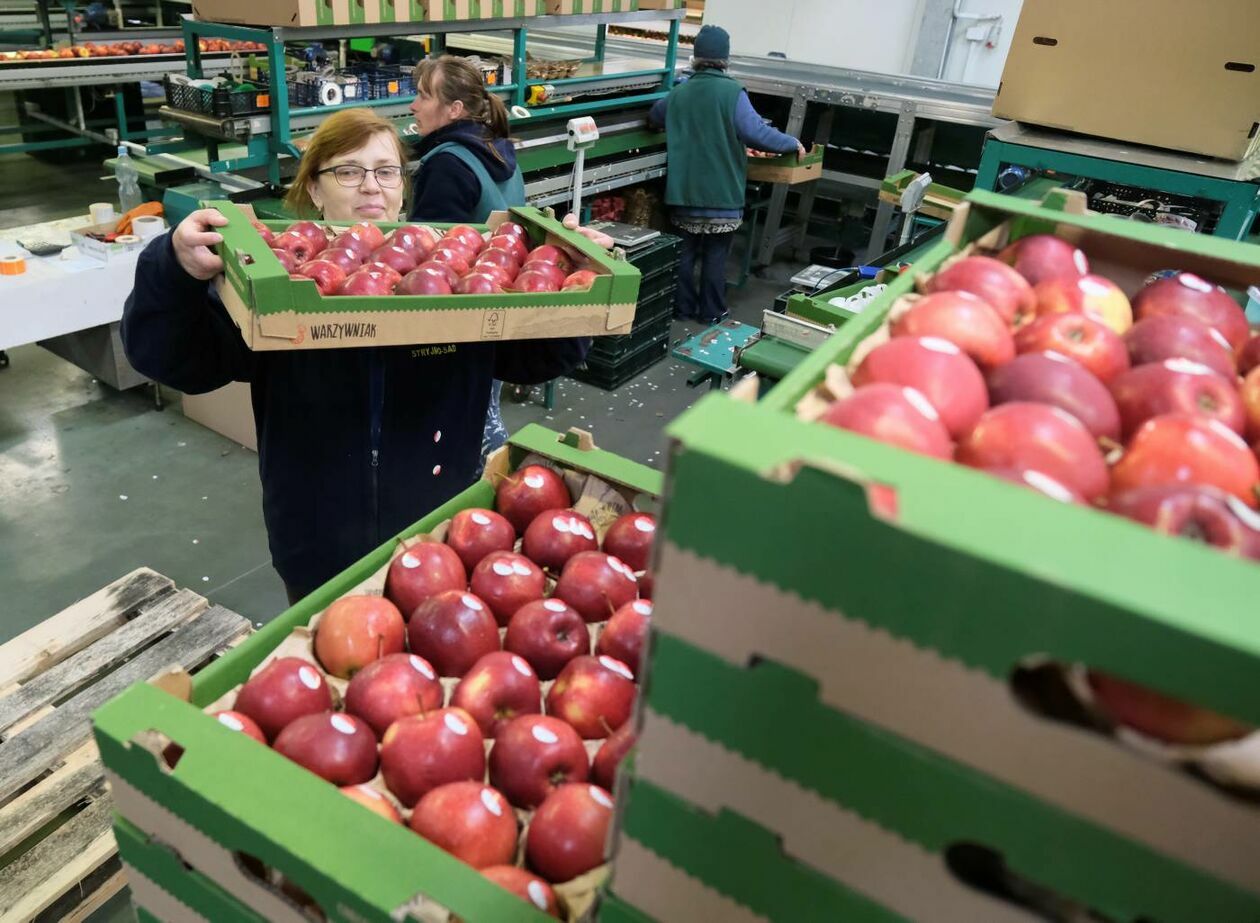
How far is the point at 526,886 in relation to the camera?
1040 millimetres

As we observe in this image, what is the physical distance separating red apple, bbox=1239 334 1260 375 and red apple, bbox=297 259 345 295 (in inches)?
61.3

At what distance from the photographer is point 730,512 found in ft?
1.90

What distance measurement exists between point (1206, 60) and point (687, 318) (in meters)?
4.16

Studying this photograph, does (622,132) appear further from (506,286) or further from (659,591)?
(659,591)

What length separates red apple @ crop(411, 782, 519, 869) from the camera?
1.08m

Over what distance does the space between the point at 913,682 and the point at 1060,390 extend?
1.18 ft

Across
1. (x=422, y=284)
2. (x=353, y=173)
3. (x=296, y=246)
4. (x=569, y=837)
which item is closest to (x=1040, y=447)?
(x=569, y=837)

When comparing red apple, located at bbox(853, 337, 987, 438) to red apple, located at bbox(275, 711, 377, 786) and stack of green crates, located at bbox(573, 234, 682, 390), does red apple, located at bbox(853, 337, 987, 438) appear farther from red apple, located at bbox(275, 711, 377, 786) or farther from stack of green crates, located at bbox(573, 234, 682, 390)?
stack of green crates, located at bbox(573, 234, 682, 390)

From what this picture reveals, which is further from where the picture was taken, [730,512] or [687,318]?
[687,318]

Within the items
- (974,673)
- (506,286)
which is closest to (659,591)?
(974,673)

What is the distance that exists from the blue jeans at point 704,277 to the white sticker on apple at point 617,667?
529cm

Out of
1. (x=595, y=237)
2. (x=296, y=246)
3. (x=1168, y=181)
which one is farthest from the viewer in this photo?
(x=1168, y=181)

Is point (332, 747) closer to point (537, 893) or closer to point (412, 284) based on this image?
point (537, 893)

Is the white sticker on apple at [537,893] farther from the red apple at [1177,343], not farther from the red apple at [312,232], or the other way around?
the red apple at [312,232]
